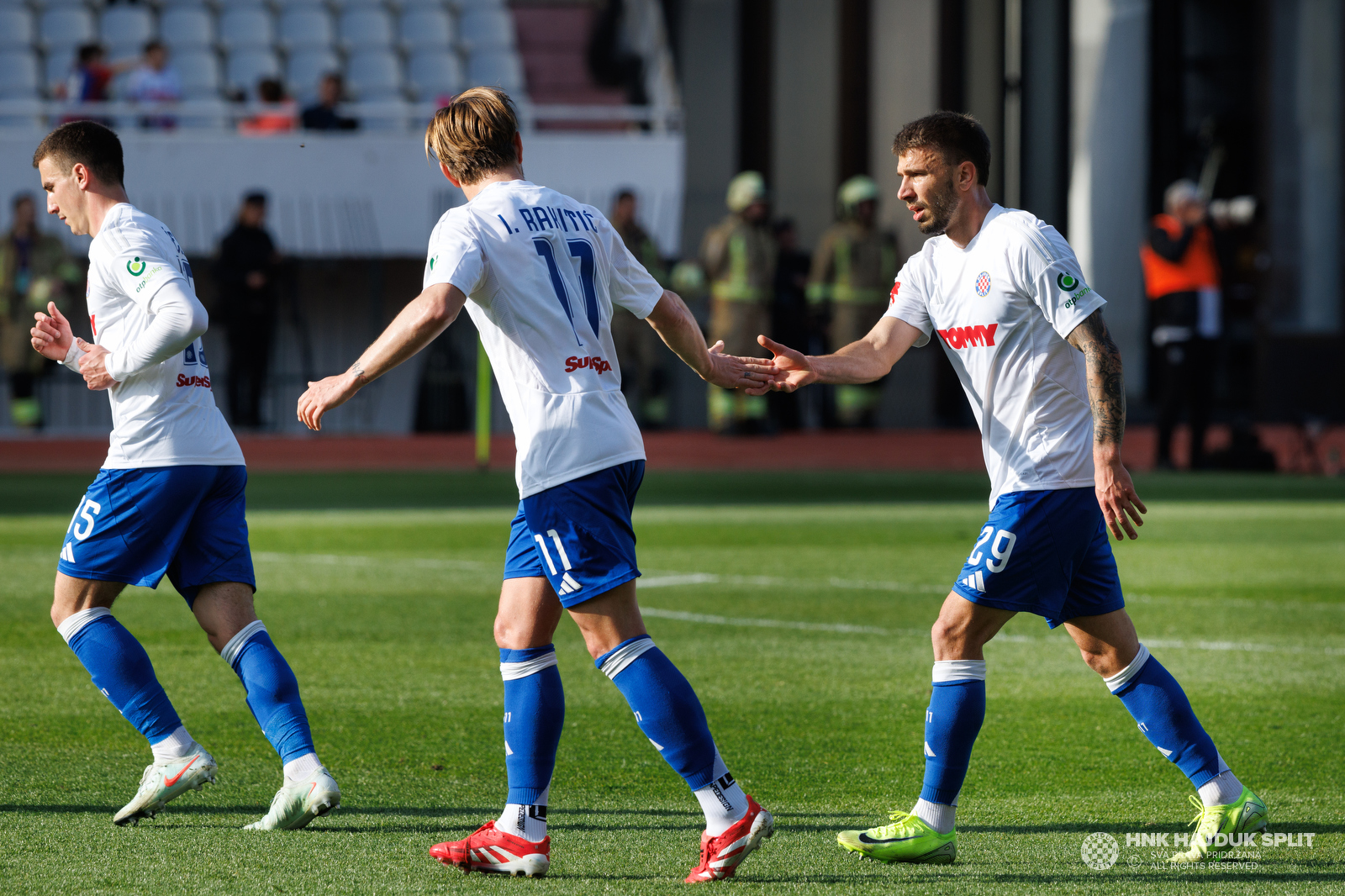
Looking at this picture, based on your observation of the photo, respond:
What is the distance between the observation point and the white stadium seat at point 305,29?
2355 cm

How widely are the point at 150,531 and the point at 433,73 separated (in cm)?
1970

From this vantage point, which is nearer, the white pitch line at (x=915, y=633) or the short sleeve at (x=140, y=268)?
the short sleeve at (x=140, y=268)

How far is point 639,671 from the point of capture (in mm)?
3951

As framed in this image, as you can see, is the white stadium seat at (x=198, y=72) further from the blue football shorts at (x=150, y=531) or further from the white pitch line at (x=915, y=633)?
the blue football shorts at (x=150, y=531)

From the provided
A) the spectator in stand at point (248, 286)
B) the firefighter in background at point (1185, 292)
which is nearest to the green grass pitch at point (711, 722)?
the firefighter in background at point (1185, 292)

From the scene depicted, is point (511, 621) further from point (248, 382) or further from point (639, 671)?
point (248, 382)

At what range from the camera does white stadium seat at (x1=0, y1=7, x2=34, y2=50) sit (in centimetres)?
2283

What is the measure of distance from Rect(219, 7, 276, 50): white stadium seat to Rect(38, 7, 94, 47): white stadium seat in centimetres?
180

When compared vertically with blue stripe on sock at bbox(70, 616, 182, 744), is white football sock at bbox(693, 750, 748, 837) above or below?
below

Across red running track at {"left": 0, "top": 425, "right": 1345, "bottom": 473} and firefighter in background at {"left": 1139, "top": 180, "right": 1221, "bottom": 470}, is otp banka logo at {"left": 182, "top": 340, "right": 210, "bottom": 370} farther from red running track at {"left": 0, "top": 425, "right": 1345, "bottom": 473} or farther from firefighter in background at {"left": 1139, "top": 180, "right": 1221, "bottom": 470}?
red running track at {"left": 0, "top": 425, "right": 1345, "bottom": 473}

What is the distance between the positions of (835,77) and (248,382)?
10.0 meters

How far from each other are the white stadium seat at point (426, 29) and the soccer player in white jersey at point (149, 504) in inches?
776

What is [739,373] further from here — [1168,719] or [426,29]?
[426,29]

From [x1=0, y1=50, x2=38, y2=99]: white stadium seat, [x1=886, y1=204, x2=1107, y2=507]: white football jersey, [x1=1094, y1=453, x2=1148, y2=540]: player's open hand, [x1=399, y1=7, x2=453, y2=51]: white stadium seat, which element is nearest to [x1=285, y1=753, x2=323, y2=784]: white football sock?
[x1=886, y1=204, x2=1107, y2=507]: white football jersey
